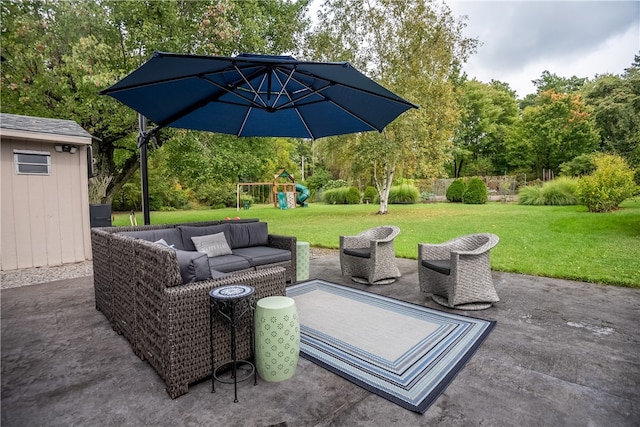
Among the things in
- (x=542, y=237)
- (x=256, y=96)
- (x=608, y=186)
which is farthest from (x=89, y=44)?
(x=608, y=186)

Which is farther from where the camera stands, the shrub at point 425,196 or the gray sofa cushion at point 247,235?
the shrub at point 425,196

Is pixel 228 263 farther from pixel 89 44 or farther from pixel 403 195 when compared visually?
pixel 403 195

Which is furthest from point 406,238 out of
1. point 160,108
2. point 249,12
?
point 249,12

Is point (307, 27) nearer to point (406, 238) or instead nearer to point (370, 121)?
point (406, 238)

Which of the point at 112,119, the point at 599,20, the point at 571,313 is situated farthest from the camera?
the point at 112,119

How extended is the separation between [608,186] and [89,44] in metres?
14.8

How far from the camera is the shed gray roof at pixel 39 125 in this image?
5809 mm

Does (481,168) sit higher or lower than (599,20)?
lower

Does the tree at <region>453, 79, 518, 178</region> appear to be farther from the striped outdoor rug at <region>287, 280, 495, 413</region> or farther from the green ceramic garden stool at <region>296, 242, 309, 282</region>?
the striped outdoor rug at <region>287, 280, 495, 413</region>

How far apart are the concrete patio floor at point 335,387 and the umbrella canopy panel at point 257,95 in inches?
88.9

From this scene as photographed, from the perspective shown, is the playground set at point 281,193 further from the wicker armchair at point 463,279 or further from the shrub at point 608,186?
the wicker armchair at point 463,279

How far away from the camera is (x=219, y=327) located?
2.23 m

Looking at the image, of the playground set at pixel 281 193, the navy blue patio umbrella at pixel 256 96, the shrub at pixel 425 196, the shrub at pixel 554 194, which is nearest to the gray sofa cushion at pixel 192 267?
the navy blue patio umbrella at pixel 256 96

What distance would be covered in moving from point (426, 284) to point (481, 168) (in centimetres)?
2599
